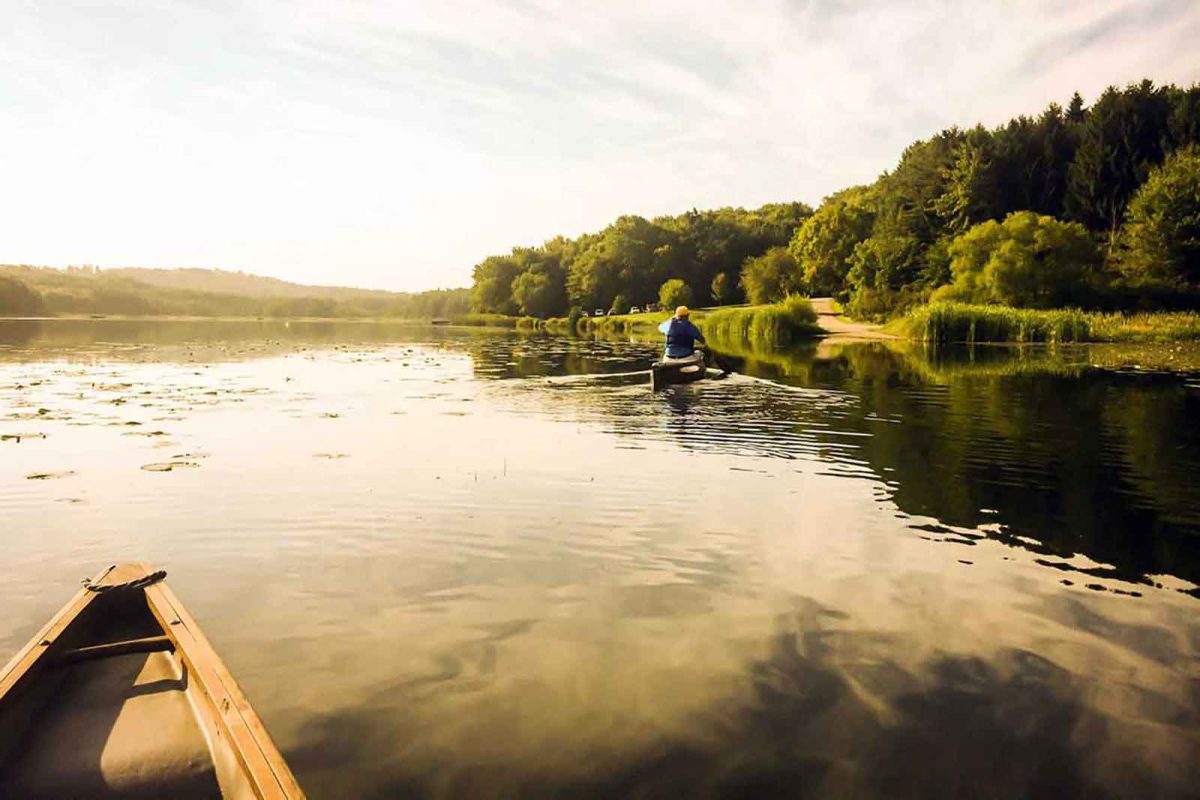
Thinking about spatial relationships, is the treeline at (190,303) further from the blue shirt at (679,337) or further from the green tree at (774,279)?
the blue shirt at (679,337)

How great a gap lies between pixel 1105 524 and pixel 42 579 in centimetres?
1321

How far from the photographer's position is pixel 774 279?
10119cm

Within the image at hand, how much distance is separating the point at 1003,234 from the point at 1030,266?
4336mm

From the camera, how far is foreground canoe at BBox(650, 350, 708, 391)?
84.9 feet

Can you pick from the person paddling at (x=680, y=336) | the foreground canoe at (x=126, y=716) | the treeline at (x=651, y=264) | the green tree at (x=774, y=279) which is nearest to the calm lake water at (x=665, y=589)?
the foreground canoe at (x=126, y=716)

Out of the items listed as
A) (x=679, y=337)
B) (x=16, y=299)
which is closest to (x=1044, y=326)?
(x=679, y=337)

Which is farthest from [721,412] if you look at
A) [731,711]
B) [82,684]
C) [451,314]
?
[451,314]

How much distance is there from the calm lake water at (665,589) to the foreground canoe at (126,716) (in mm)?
695

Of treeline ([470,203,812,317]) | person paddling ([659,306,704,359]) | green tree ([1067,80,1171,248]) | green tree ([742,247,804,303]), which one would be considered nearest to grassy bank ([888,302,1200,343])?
green tree ([1067,80,1171,248])

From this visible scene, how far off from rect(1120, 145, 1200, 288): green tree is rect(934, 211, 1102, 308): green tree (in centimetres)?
329

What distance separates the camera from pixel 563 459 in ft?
47.8

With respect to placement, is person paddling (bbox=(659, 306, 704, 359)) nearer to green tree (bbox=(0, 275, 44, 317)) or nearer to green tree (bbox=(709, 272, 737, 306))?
green tree (bbox=(709, 272, 737, 306))

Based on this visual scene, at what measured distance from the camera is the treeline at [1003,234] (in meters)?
61.6

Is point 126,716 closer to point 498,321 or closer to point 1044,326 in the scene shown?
point 1044,326
